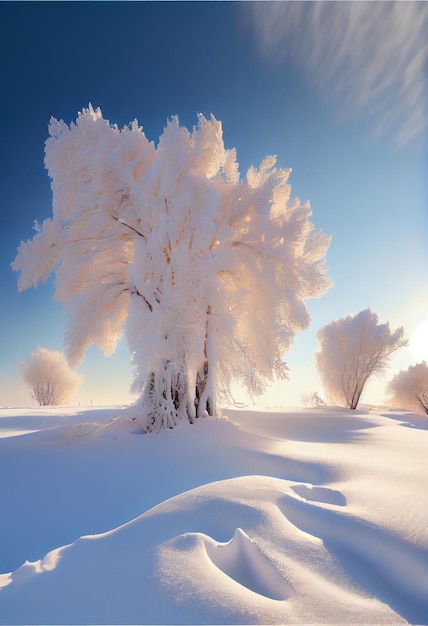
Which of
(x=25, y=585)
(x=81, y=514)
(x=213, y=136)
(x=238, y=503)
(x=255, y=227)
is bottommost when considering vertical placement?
(x=81, y=514)

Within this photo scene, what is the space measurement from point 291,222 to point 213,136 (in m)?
3.03

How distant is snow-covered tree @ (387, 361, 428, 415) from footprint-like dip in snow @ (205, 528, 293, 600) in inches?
941

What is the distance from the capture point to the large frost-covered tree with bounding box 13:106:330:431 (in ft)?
25.0

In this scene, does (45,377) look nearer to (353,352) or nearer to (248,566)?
(353,352)

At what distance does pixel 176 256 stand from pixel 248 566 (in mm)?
6606

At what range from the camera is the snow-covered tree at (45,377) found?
2395cm

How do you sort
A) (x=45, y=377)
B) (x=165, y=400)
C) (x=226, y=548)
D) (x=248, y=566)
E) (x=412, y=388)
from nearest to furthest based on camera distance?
(x=248, y=566) < (x=226, y=548) < (x=165, y=400) < (x=412, y=388) < (x=45, y=377)

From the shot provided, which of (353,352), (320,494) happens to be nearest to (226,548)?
(320,494)

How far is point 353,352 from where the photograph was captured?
16.8 metres

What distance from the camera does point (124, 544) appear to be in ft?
6.68

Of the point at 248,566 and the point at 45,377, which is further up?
the point at 45,377

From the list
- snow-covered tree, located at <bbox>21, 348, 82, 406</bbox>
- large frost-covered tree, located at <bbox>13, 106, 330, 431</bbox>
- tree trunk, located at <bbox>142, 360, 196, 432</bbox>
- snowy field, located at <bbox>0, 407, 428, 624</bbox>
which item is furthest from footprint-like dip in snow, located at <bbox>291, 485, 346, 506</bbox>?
snow-covered tree, located at <bbox>21, 348, 82, 406</bbox>

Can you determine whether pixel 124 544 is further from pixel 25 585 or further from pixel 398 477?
pixel 398 477

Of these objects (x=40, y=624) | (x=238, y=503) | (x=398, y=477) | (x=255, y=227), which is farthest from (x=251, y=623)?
(x=255, y=227)
